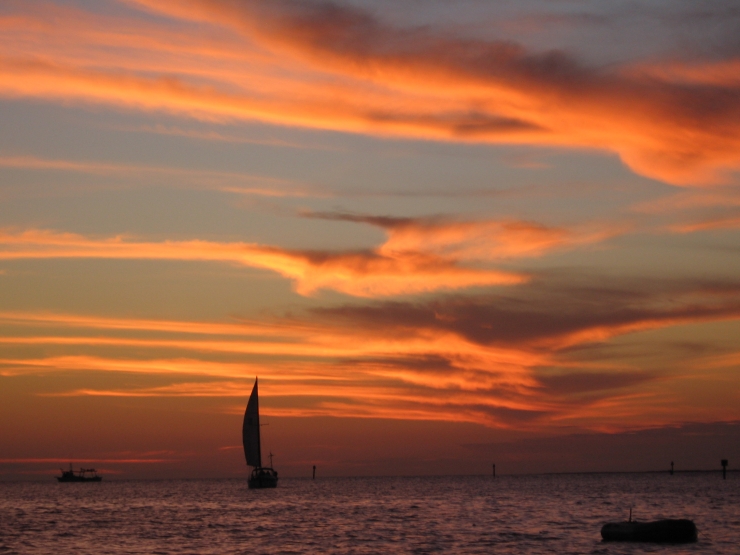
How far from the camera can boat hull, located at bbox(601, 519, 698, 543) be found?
67062 millimetres

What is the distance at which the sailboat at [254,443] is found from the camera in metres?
170

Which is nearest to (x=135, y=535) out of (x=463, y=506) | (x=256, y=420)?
(x=463, y=506)

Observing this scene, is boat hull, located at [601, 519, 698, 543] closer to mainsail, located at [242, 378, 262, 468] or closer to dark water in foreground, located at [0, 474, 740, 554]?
dark water in foreground, located at [0, 474, 740, 554]

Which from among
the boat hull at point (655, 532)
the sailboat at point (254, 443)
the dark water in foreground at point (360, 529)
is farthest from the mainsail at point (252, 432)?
the boat hull at point (655, 532)

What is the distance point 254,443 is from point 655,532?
112393 millimetres

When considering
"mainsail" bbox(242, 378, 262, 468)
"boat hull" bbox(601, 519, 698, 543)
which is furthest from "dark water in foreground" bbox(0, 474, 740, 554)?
"mainsail" bbox(242, 378, 262, 468)

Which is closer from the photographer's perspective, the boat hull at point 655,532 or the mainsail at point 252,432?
the boat hull at point 655,532

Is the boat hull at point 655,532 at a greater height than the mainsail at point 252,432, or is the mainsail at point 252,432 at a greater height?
the mainsail at point 252,432

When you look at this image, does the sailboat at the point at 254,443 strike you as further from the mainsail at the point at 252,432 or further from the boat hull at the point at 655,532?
the boat hull at the point at 655,532

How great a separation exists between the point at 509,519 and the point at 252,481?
9090 centimetres

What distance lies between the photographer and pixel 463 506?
419 feet

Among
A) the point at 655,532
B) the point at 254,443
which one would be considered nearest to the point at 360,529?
the point at 655,532

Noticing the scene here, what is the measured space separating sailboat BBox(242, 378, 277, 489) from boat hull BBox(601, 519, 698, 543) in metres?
109

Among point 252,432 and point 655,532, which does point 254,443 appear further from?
point 655,532
